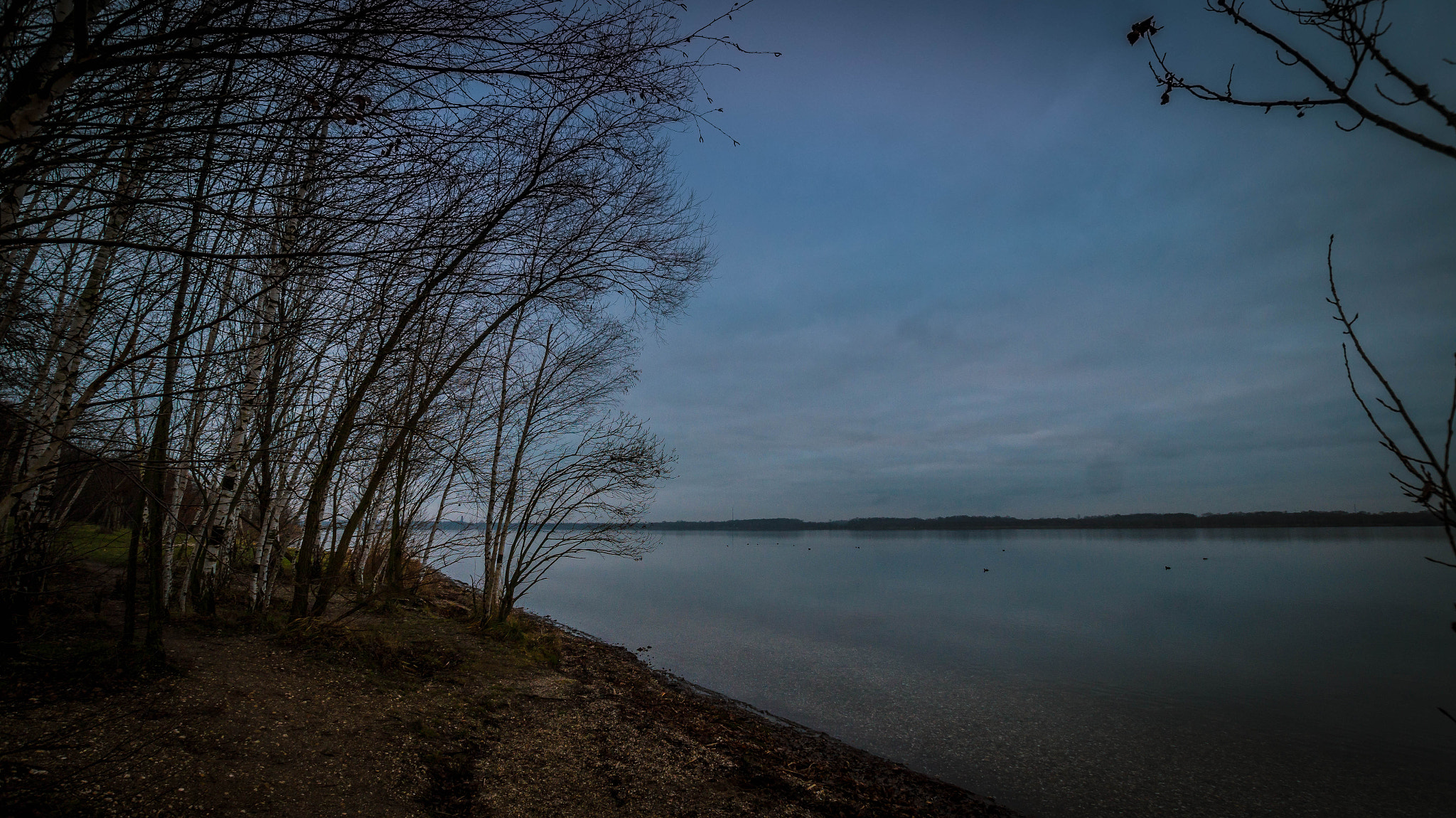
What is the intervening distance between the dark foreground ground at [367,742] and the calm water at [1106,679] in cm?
314

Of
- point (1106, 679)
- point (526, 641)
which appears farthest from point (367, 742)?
point (1106, 679)

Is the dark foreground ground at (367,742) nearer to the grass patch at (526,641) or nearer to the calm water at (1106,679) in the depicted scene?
the grass patch at (526,641)

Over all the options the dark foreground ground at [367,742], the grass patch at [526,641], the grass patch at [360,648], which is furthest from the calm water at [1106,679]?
the grass patch at [360,648]

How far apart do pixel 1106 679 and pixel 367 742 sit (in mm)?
18568

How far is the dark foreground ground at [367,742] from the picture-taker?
4.11 metres

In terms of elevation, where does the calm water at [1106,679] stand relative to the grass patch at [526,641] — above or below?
below

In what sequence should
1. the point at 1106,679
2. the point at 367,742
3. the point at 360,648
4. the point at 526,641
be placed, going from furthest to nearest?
the point at 1106,679 < the point at 526,641 < the point at 360,648 < the point at 367,742

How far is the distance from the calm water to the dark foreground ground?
314 cm

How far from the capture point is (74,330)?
4.45 metres

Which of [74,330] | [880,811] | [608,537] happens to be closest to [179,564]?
[74,330]

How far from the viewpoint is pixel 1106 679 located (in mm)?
16719

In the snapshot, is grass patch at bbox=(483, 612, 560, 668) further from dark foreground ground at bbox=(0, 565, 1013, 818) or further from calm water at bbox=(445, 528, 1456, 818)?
calm water at bbox=(445, 528, 1456, 818)

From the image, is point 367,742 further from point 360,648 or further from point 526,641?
point 526,641

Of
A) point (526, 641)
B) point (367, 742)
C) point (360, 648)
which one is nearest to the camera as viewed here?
point (367, 742)
